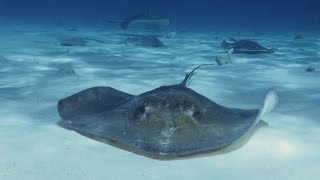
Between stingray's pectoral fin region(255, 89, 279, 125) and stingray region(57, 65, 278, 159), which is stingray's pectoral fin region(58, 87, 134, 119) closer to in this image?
stingray region(57, 65, 278, 159)

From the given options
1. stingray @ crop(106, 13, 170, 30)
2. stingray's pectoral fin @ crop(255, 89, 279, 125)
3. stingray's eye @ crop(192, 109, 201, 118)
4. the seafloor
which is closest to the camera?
the seafloor

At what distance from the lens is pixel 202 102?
4.13 m

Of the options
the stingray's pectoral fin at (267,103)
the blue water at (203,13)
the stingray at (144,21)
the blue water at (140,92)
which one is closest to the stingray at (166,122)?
the stingray's pectoral fin at (267,103)

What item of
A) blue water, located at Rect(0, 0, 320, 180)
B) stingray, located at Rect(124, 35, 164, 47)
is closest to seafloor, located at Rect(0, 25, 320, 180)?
blue water, located at Rect(0, 0, 320, 180)

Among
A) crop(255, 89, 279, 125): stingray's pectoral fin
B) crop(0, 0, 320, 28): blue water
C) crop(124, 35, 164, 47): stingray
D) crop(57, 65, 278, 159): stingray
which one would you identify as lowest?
crop(0, 0, 320, 28): blue water

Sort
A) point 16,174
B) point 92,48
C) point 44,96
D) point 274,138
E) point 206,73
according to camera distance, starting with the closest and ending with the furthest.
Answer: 1. point 16,174
2. point 274,138
3. point 44,96
4. point 206,73
5. point 92,48

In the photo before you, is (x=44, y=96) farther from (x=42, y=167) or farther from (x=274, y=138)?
(x=274, y=138)

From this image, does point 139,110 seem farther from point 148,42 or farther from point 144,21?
point 144,21

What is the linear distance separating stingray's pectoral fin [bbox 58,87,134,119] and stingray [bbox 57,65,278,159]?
1 cm

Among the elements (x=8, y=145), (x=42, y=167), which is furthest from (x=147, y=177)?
(x=8, y=145)

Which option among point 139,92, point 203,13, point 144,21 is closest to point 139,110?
A: point 139,92

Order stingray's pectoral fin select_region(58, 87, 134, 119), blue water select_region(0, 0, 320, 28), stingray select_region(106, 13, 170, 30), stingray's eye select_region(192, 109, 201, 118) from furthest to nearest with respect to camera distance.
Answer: blue water select_region(0, 0, 320, 28), stingray select_region(106, 13, 170, 30), stingray's pectoral fin select_region(58, 87, 134, 119), stingray's eye select_region(192, 109, 201, 118)

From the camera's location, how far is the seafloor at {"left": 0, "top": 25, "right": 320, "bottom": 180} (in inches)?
136

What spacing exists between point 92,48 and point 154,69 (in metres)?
4.03
